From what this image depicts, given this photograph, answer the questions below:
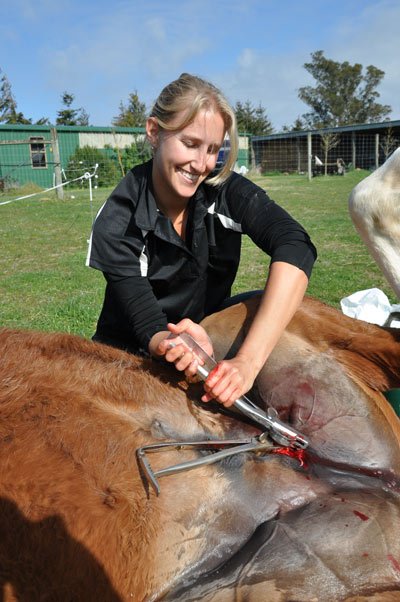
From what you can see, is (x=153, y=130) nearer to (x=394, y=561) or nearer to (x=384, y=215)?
(x=384, y=215)

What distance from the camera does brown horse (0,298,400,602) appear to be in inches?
58.4

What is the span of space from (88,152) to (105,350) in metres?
29.6

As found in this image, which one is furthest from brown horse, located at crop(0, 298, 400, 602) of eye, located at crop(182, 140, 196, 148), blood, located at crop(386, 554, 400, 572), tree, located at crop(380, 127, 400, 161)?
tree, located at crop(380, 127, 400, 161)

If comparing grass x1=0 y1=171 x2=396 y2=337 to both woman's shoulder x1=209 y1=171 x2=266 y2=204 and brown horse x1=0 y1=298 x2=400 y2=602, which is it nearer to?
woman's shoulder x1=209 y1=171 x2=266 y2=204

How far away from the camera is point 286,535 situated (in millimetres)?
1649

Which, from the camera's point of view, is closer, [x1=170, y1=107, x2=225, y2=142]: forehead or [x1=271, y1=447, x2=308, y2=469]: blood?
[x1=271, y1=447, x2=308, y2=469]: blood

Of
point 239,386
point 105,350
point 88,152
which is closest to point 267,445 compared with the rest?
point 239,386

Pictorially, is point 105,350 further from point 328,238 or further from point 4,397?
point 328,238

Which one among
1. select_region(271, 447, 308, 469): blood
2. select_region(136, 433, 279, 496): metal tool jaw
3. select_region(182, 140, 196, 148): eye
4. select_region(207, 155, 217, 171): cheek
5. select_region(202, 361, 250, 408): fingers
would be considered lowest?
select_region(271, 447, 308, 469): blood

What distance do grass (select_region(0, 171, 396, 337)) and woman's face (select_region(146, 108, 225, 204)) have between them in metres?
2.27

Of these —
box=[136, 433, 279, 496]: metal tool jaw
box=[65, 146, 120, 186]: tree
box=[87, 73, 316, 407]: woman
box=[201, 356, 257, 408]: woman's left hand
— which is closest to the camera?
box=[136, 433, 279, 496]: metal tool jaw

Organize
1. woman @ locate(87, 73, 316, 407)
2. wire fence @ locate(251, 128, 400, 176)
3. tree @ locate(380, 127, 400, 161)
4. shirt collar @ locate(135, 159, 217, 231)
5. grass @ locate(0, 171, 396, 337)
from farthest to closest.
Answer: wire fence @ locate(251, 128, 400, 176) → tree @ locate(380, 127, 400, 161) → grass @ locate(0, 171, 396, 337) → shirt collar @ locate(135, 159, 217, 231) → woman @ locate(87, 73, 316, 407)

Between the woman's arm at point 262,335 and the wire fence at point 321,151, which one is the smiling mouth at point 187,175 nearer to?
the woman's arm at point 262,335

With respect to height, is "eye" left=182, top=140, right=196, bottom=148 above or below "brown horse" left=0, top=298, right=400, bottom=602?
above
